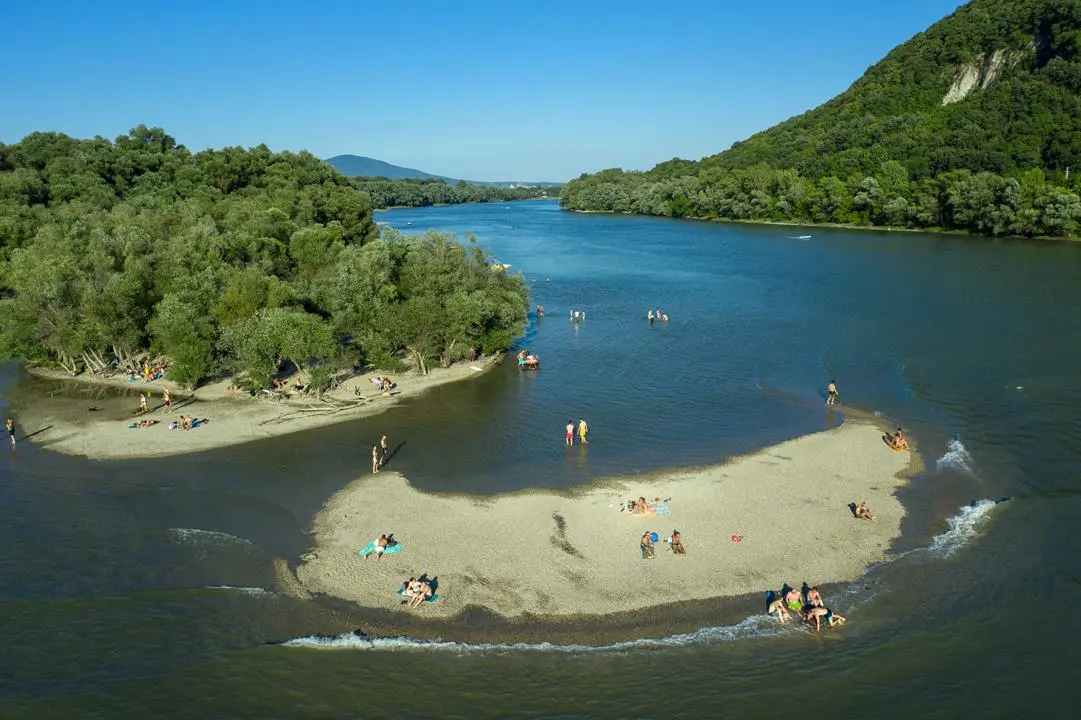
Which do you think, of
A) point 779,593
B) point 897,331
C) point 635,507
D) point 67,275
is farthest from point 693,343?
point 67,275

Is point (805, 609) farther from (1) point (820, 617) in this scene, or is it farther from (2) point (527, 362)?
(2) point (527, 362)

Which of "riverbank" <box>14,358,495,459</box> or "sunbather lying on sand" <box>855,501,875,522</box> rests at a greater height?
"riverbank" <box>14,358,495,459</box>

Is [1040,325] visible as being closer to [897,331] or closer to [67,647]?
[897,331]

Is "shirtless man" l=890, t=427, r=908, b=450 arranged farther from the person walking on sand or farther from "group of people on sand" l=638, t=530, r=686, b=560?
the person walking on sand

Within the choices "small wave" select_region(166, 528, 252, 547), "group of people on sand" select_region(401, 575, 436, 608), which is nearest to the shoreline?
"group of people on sand" select_region(401, 575, 436, 608)

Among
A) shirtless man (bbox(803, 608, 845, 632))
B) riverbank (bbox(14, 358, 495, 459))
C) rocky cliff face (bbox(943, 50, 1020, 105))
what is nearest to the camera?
shirtless man (bbox(803, 608, 845, 632))

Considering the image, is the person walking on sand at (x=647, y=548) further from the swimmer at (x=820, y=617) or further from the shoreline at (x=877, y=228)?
the shoreline at (x=877, y=228)
